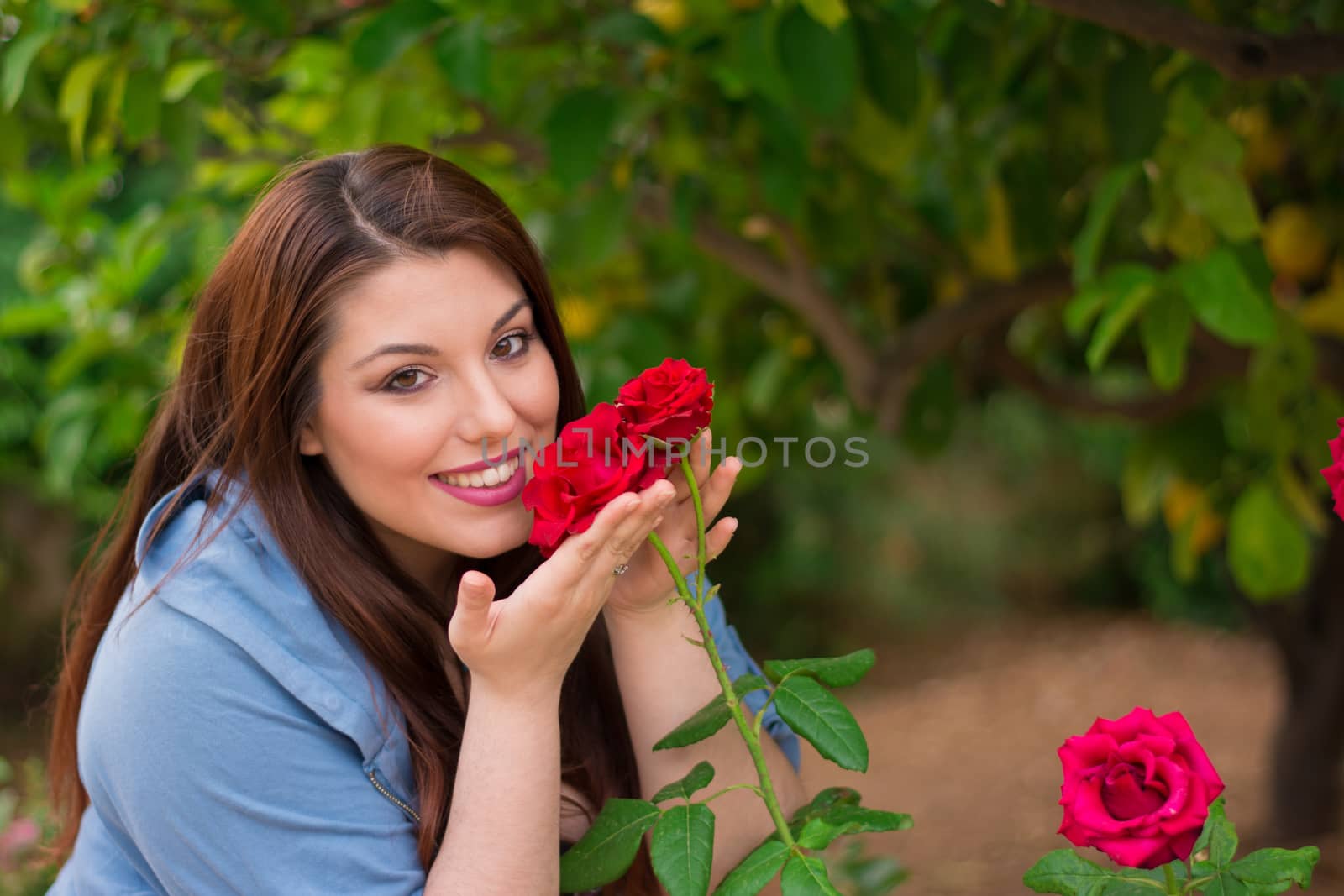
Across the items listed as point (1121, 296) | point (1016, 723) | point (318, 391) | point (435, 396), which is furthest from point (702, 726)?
point (1016, 723)

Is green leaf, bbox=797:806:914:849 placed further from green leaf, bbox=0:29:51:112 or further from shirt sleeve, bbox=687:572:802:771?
green leaf, bbox=0:29:51:112

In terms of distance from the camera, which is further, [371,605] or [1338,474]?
[371,605]

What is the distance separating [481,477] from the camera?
1218mm

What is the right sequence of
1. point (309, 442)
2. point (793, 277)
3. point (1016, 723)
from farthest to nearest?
point (1016, 723) < point (793, 277) < point (309, 442)

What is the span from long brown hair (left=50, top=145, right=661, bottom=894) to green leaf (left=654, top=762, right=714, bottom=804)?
0.27 m

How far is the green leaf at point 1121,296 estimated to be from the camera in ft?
4.76

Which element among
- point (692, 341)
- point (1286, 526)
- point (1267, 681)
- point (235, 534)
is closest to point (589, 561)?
point (235, 534)

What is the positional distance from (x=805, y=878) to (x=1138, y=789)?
0.25 metres

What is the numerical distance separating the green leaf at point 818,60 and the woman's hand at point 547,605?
66 cm

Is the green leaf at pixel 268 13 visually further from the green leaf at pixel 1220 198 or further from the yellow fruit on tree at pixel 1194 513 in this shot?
the yellow fruit on tree at pixel 1194 513

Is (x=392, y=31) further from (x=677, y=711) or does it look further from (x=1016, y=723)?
(x=1016, y=723)

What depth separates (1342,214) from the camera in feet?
7.25

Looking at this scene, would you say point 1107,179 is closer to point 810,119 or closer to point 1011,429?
point 810,119

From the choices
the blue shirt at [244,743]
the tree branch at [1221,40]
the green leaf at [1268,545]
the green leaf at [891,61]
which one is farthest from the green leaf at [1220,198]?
the blue shirt at [244,743]
